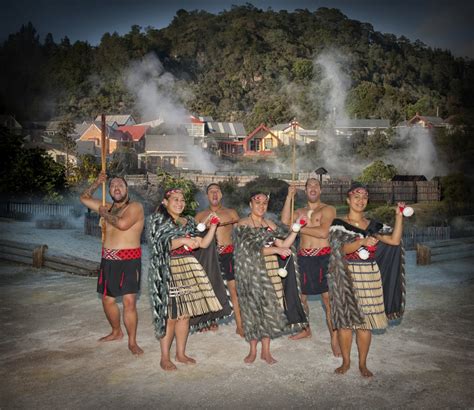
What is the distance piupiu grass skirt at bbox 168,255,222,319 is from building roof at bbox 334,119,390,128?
71.2 ft

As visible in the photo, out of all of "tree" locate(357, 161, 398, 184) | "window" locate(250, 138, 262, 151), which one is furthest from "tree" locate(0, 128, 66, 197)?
"tree" locate(357, 161, 398, 184)

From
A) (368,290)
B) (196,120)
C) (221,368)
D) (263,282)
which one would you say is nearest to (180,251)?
(263,282)

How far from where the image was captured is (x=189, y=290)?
15.7 ft

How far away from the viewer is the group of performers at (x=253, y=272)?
179 inches

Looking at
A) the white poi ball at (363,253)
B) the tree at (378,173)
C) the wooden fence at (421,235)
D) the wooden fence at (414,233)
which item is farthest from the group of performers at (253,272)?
the tree at (378,173)

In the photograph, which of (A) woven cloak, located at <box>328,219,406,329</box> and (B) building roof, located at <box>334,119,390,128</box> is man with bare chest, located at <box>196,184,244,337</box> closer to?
(A) woven cloak, located at <box>328,219,406,329</box>

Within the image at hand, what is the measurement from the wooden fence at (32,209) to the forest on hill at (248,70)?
6.18 metres

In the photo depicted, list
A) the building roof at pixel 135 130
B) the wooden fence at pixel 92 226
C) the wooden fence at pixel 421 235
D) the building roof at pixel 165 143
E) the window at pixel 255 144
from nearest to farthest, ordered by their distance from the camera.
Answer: the wooden fence at pixel 421 235 → the wooden fence at pixel 92 226 → the building roof at pixel 165 143 → the building roof at pixel 135 130 → the window at pixel 255 144

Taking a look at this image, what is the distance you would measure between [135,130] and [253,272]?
22.8 m

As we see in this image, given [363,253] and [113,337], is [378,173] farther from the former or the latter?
[363,253]

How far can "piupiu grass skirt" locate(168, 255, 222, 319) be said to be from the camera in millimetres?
4734

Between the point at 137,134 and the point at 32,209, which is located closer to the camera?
the point at 32,209

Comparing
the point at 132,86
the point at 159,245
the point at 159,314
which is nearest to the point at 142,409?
the point at 159,314

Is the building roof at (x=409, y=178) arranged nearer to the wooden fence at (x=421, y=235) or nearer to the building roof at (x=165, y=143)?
the wooden fence at (x=421, y=235)
